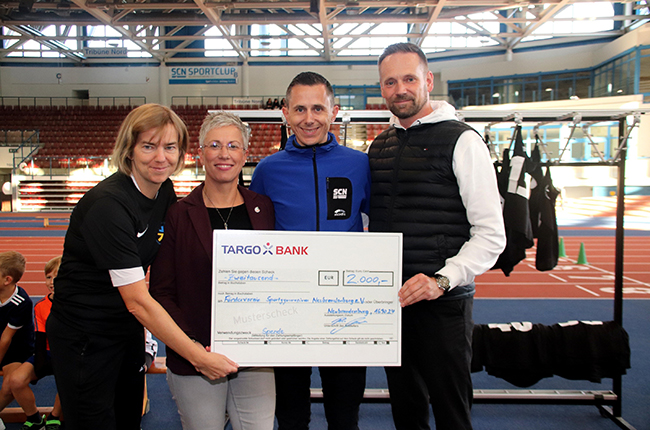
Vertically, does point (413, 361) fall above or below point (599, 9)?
below

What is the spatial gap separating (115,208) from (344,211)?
91 centimetres

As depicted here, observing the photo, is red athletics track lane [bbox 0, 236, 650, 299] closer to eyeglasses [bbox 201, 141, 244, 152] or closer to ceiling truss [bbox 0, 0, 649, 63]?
eyeglasses [bbox 201, 141, 244, 152]

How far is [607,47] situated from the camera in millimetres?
19359

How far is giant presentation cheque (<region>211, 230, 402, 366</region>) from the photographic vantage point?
164 cm

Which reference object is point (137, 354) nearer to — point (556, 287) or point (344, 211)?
point (344, 211)

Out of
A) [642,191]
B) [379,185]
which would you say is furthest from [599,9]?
[379,185]

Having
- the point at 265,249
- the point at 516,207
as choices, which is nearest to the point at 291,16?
the point at 516,207

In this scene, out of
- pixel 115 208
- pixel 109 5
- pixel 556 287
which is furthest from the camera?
pixel 109 5

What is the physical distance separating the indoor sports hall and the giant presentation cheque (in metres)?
1.36

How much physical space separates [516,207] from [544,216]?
52 centimetres

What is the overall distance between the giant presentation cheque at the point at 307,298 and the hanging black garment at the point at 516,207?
187 cm

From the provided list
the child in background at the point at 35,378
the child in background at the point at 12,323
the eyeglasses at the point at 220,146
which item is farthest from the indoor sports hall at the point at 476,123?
the eyeglasses at the point at 220,146

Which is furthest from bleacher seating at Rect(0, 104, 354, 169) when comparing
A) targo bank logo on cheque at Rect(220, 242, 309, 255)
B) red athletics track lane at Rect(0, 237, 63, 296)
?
targo bank logo on cheque at Rect(220, 242, 309, 255)

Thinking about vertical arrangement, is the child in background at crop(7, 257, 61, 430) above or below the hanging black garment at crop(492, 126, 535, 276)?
below
